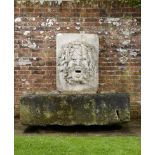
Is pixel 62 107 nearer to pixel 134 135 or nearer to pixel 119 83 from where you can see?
pixel 134 135

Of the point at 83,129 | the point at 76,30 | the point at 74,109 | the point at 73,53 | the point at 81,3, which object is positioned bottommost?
the point at 83,129

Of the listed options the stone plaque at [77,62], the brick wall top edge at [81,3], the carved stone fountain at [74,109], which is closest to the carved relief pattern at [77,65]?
the stone plaque at [77,62]

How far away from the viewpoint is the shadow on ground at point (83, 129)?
5.94m

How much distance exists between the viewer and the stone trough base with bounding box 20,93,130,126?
5.85 m

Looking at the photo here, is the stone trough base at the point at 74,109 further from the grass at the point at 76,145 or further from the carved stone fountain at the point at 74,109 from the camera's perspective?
the grass at the point at 76,145

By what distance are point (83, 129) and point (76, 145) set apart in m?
1.47

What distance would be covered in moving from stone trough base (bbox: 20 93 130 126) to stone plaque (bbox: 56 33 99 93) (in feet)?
2.04

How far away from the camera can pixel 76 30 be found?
7074 millimetres

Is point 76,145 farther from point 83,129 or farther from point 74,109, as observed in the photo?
point 83,129

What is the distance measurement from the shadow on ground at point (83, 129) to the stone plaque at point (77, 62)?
61 cm

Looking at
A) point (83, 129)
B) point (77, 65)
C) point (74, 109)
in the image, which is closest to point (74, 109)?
point (74, 109)

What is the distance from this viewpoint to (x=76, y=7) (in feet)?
23.5

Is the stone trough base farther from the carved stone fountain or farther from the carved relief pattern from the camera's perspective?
the carved relief pattern
